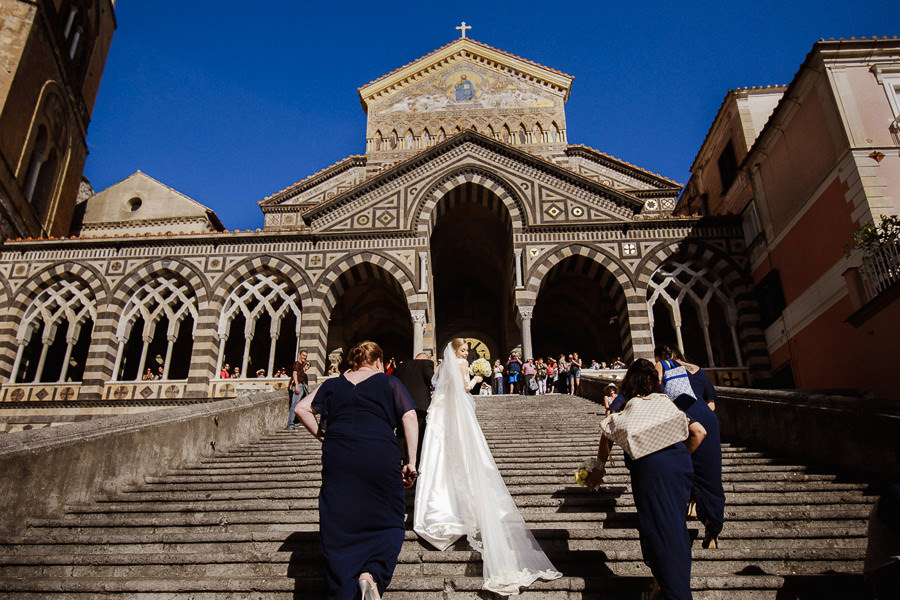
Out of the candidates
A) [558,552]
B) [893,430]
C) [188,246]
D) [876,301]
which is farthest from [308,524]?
[188,246]

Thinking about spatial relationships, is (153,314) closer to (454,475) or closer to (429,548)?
(454,475)

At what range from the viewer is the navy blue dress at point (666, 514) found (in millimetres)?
3963

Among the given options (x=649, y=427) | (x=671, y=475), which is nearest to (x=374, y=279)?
(x=649, y=427)

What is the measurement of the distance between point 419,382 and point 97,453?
15.3 ft

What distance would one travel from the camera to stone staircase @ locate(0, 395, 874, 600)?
4773 mm

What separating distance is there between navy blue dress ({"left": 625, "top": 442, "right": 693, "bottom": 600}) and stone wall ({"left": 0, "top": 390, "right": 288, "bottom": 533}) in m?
6.83

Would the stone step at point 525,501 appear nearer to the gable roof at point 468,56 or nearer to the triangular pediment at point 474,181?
the triangular pediment at point 474,181

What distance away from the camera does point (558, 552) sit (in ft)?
17.5

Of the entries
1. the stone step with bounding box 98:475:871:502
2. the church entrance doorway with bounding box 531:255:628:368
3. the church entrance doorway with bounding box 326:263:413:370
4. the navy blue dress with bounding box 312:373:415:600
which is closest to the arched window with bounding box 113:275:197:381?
the church entrance doorway with bounding box 326:263:413:370

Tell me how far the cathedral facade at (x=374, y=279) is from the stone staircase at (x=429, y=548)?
11.1 metres

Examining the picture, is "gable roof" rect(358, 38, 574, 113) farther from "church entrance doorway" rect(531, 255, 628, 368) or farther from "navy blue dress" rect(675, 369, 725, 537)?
"navy blue dress" rect(675, 369, 725, 537)

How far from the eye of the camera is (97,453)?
7699 mm

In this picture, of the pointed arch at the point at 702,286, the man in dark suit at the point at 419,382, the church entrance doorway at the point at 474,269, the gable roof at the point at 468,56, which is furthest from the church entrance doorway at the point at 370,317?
the man in dark suit at the point at 419,382

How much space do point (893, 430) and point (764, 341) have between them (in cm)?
1312
